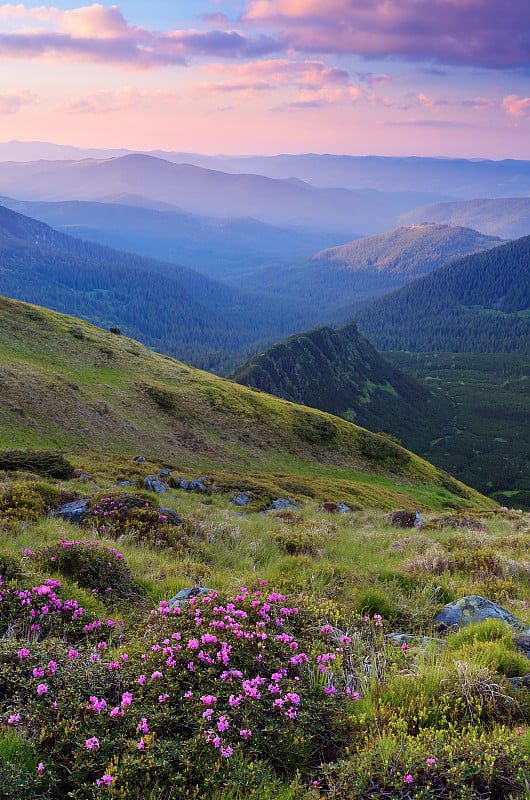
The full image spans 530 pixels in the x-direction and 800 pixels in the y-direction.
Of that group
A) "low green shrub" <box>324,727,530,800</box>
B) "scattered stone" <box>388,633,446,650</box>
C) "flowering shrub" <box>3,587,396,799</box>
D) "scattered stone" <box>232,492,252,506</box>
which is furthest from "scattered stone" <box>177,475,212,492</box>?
"low green shrub" <box>324,727,530,800</box>

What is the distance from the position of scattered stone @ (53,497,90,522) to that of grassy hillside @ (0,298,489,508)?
1547cm

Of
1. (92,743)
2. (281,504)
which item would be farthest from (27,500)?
(281,504)

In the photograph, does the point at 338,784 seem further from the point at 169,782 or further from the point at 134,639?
the point at 134,639

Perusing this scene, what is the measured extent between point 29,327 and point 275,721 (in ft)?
197

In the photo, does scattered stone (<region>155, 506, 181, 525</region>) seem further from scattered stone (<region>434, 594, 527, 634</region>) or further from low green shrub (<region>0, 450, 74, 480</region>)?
low green shrub (<region>0, 450, 74, 480</region>)

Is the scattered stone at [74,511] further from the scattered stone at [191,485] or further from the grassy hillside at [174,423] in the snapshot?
the grassy hillside at [174,423]

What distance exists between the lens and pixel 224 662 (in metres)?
4.49

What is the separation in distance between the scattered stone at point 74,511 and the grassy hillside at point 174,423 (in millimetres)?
15466

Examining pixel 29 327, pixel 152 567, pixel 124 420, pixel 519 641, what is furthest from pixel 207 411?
pixel 519 641

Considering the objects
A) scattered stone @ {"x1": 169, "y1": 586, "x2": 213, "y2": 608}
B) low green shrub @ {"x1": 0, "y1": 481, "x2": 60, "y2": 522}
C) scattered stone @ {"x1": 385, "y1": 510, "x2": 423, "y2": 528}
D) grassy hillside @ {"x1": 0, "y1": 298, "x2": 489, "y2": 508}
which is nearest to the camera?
scattered stone @ {"x1": 169, "y1": 586, "x2": 213, "y2": 608}

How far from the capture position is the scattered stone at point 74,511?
1118cm

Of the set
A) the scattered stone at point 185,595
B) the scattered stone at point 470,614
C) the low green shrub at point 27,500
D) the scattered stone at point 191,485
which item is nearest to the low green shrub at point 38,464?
the scattered stone at point 191,485

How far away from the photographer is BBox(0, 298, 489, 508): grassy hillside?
36.2m

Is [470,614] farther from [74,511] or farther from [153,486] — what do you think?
[153,486]
